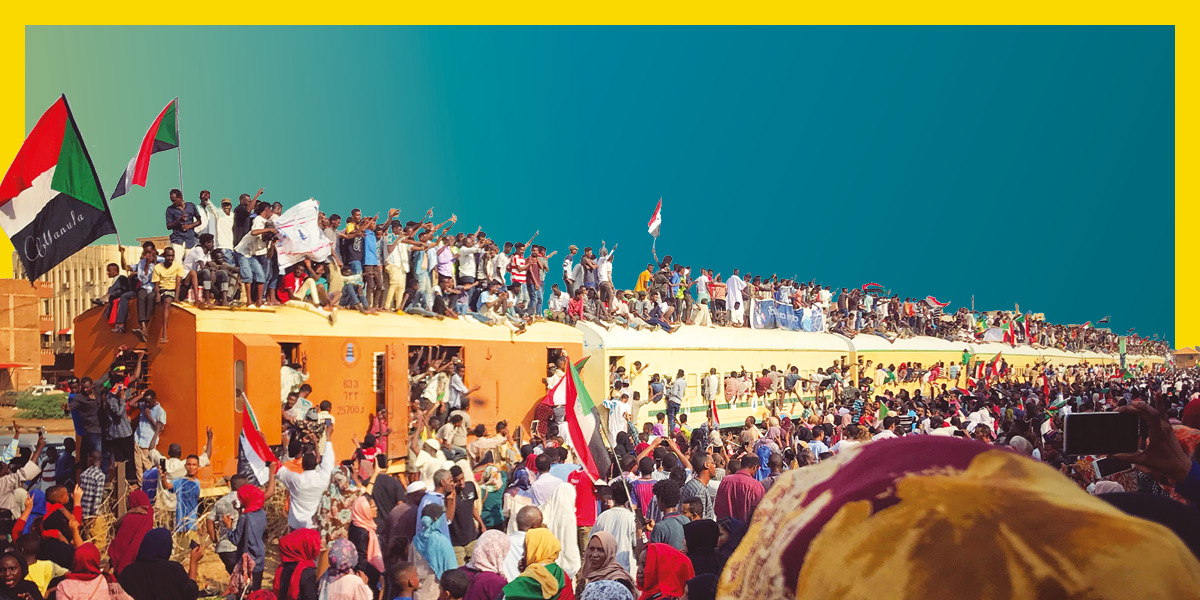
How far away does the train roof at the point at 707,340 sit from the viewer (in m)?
19.7

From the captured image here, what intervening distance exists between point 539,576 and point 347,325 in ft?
29.7

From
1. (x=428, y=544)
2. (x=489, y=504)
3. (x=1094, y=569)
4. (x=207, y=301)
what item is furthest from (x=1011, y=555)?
(x=207, y=301)

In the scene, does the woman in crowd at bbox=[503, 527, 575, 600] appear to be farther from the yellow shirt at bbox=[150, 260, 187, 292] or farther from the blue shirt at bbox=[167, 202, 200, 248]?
the blue shirt at bbox=[167, 202, 200, 248]

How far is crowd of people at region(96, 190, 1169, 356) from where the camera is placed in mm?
12594

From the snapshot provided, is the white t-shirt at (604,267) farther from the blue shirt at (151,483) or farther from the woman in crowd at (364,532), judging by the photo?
the woman in crowd at (364,532)

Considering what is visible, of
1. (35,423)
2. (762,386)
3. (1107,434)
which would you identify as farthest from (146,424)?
(35,423)

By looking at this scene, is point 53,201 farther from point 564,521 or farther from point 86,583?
point 564,521

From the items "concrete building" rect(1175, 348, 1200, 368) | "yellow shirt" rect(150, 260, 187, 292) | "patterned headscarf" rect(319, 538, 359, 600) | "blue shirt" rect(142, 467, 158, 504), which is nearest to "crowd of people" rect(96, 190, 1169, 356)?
"yellow shirt" rect(150, 260, 187, 292)

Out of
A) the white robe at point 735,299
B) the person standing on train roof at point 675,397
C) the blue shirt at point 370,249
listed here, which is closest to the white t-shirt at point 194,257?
the blue shirt at point 370,249

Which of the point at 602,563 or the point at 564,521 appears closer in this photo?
the point at 602,563

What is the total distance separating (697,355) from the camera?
22.3 meters

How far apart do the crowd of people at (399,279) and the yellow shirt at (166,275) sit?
0.01m

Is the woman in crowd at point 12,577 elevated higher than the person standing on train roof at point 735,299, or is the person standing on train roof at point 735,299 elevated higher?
the person standing on train roof at point 735,299

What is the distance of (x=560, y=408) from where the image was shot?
1623 centimetres
